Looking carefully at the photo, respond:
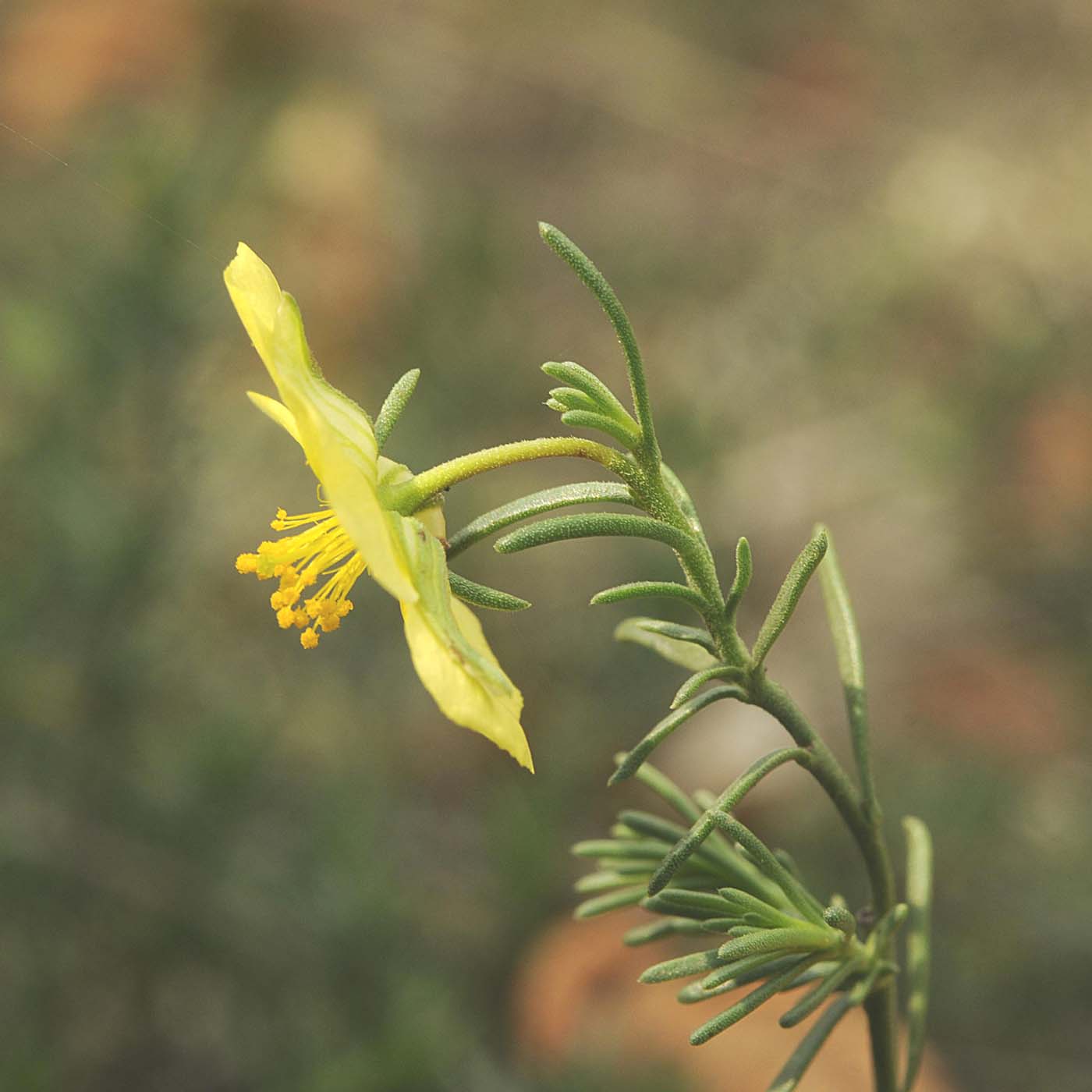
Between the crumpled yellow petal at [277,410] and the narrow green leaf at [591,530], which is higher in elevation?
the crumpled yellow petal at [277,410]

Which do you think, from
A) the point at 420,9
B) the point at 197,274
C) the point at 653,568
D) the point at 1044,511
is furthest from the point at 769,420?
the point at 420,9

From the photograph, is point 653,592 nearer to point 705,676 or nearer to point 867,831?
point 705,676

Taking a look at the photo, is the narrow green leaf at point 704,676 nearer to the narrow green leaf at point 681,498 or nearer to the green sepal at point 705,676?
the green sepal at point 705,676

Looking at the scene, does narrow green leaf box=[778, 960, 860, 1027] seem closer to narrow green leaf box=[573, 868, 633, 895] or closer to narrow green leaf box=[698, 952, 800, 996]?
narrow green leaf box=[698, 952, 800, 996]

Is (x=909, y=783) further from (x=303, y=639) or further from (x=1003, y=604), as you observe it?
(x=303, y=639)

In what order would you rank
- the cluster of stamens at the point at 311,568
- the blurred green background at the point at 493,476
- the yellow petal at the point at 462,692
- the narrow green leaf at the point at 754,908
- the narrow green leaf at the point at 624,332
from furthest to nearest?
the blurred green background at the point at 493,476, the cluster of stamens at the point at 311,568, the narrow green leaf at the point at 754,908, the narrow green leaf at the point at 624,332, the yellow petal at the point at 462,692

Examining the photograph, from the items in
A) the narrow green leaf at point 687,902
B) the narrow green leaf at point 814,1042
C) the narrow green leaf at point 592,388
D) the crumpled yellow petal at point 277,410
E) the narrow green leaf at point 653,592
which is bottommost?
the narrow green leaf at point 814,1042

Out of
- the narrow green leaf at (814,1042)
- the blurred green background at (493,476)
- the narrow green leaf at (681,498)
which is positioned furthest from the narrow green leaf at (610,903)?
the blurred green background at (493,476)

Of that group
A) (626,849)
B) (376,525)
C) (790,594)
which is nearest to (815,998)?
(626,849)
